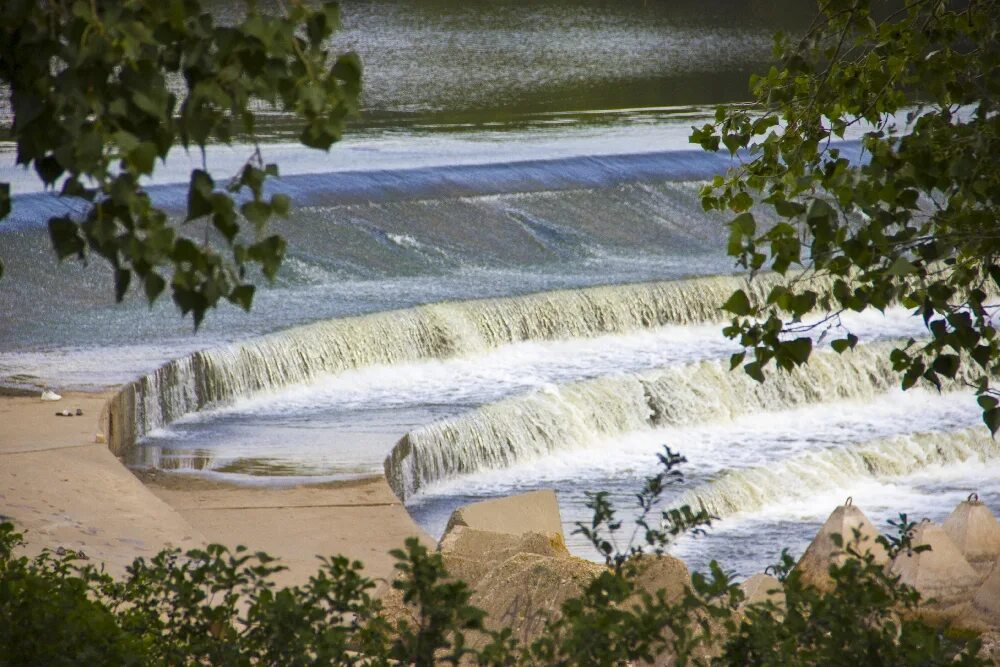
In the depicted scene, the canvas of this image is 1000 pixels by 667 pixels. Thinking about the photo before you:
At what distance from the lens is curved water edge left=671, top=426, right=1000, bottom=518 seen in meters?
8.13

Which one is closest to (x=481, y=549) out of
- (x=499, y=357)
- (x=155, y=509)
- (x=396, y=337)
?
(x=155, y=509)

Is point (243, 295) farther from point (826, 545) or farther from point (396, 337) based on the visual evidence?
point (396, 337)

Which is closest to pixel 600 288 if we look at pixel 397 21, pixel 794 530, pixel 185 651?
pixel 794 530

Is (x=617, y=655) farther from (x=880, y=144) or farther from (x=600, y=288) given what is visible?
(x=600, y=288)

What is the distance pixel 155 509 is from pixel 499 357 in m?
4.88

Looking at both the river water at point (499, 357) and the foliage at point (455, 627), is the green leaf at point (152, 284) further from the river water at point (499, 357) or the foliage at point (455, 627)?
the river water at point (499, 357)

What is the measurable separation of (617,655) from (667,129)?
1562cm

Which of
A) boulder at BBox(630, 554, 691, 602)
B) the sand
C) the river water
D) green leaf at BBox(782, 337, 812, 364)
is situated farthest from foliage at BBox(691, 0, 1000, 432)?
the river water

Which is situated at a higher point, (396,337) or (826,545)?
(396,337)

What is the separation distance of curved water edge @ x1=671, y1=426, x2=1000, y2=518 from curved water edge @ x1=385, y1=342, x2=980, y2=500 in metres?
0.72

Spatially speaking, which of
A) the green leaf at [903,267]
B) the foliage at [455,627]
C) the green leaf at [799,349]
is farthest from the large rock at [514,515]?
the green leaf at [903,267]

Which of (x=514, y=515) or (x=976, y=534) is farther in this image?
(x=976, y=534)

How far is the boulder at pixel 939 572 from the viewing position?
19.5 feet

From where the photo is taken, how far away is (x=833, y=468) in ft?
28.6
